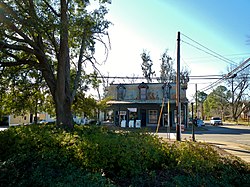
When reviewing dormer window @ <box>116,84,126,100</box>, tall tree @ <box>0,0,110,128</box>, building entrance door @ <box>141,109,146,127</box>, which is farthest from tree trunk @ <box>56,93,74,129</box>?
dormer window @ <box>116,84,126,100</box>

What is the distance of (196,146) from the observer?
7133 mm

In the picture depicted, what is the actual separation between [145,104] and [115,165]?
29439 mm

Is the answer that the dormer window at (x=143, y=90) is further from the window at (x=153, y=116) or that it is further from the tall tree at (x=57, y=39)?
the tall tree at (x=57, y=39)

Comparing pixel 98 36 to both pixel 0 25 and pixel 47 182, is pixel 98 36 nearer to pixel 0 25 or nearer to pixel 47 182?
pixel 0 25

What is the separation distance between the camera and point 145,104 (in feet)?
116

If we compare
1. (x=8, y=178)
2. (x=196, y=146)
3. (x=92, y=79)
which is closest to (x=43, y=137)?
(x=8, y=178)

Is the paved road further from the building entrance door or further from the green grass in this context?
the building entrance door

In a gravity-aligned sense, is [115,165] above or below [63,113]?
below

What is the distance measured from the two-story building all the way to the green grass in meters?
27.6

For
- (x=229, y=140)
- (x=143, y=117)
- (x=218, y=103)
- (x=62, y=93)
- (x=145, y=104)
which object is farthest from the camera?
(x=218, y=103)

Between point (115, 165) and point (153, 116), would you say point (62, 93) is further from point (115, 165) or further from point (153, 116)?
point (153, 116)

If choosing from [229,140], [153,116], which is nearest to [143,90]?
[153,116]

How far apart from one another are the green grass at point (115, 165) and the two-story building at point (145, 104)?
2759 cm

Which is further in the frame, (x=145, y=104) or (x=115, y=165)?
(x=145, y=104)
